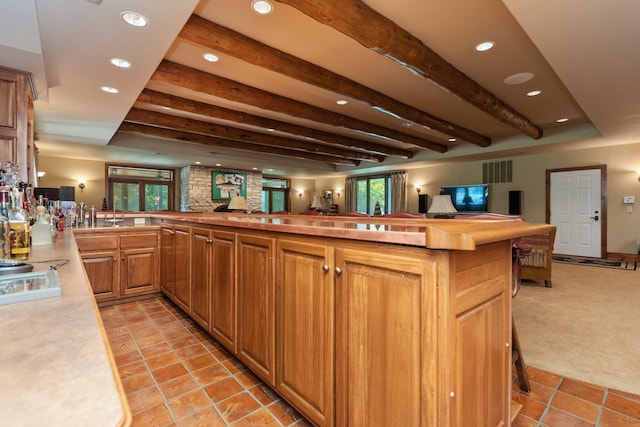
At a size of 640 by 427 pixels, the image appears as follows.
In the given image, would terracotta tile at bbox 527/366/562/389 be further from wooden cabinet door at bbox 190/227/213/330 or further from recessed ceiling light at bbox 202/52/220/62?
recessed ceiling light at bbox 202/52/220/62

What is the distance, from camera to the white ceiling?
208 cm

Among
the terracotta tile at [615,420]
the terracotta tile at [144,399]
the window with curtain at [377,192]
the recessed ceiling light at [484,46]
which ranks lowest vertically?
the terracotta tile at [615,420]

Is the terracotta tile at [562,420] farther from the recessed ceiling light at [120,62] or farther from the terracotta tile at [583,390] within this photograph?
the recessed ceiling light at [120,62]

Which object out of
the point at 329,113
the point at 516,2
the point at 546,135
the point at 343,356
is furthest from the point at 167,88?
the point at 546,135

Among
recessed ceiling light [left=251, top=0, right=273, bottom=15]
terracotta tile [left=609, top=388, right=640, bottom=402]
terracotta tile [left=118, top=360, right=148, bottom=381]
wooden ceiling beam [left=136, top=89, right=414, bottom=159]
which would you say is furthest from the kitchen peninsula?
wooden ceiling beam [left=136, top=89, right=414, bottom=159]

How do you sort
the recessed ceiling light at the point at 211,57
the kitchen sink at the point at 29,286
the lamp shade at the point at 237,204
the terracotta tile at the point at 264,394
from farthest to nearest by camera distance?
the lamp shade at the point at 237,204, the recessed ceiling light at the point at 211,57, the terracotta tile at the point at 264,394, the kitchen sink at the point at 29,286

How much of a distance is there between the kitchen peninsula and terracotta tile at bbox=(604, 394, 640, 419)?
32.3 inches

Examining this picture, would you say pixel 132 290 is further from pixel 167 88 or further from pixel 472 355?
pixel 472 355

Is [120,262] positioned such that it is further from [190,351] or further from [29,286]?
[29,286]

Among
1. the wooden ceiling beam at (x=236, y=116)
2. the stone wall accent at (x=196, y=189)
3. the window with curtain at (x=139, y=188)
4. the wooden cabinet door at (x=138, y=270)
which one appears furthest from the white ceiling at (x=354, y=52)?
the window with curtain at (x=139, y=188)

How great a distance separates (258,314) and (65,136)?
5976 millimetres

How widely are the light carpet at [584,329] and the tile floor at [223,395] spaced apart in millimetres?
188

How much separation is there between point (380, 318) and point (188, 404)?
1224mm

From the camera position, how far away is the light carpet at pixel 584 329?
1.94 metres
